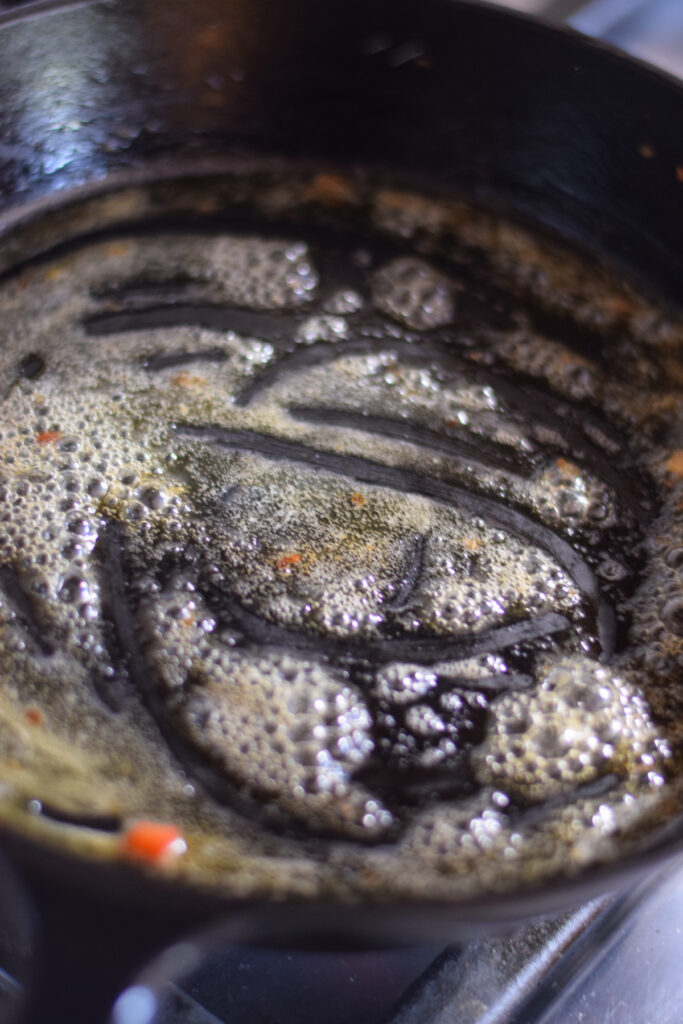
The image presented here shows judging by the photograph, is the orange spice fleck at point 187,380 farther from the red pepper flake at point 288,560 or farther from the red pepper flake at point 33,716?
the red pepper flake at point 33,716

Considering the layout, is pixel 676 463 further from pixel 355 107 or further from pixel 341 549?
pixel 355 107

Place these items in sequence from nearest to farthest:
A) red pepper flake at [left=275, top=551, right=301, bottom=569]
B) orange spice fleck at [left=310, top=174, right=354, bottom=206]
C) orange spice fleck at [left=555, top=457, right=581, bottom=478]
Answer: red pepper flake at [left=275, top=551, right=301, bottom=569], orange spice fleck at [left=555, top=457, right=581, bottom=478], orange spice fleck at [left=310, top=174, right=354, bottom=206]

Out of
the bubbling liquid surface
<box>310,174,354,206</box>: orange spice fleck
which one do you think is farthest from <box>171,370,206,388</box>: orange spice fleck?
<box>310,174,354,206</box>: orange spice fleck

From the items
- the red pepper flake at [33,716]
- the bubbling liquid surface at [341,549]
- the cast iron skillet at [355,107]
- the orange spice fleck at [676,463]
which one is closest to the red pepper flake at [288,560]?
the bubbling liquid surface at [341,549]

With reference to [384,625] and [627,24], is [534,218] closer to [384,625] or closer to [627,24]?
[627,24]

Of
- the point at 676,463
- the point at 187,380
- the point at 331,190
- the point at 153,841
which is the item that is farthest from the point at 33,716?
the point at 331,190

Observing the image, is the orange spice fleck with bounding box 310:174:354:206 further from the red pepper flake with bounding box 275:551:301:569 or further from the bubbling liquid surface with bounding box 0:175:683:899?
the red pepper flake with bounding box 275:551:301:569

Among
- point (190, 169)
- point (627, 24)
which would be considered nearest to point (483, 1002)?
point (190, 169)
